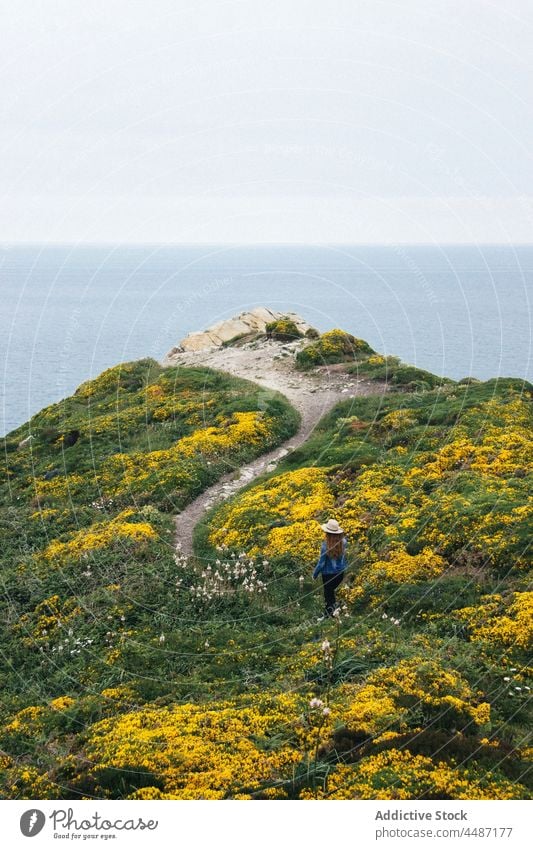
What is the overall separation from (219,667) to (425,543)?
734 centimetres

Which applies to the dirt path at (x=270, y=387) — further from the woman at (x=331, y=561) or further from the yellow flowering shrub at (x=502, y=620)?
the yellow flowering shrub at (x=502, y=620)

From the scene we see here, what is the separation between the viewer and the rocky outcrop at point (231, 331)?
5738 cm

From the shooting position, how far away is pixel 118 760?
42.0 feet

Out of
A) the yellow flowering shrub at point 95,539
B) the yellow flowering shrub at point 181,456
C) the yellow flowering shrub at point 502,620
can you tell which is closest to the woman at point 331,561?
the yellow flowering shrub at point 502,620

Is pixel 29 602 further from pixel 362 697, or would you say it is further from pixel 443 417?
pixel 443 417

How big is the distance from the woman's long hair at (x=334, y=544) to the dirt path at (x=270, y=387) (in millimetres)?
7867

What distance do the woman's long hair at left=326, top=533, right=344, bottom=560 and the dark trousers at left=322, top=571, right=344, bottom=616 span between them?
505mm

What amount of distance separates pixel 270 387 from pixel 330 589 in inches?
992

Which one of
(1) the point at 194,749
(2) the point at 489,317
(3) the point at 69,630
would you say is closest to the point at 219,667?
(1) the point at 194,749

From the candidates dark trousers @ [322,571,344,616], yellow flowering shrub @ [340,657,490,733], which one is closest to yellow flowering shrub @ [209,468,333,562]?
dark trousers @ [322,571,344,616]

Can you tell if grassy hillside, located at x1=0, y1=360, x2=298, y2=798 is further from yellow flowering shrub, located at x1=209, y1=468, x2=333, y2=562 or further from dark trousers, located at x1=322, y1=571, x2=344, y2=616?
dark trousers, located at x1=322, y1=571, x2=344, y2=616

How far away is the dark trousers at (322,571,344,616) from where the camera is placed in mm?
17578

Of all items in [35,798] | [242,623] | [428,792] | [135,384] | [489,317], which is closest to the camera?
[428,792]

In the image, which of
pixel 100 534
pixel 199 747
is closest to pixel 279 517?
pixel 100 534
